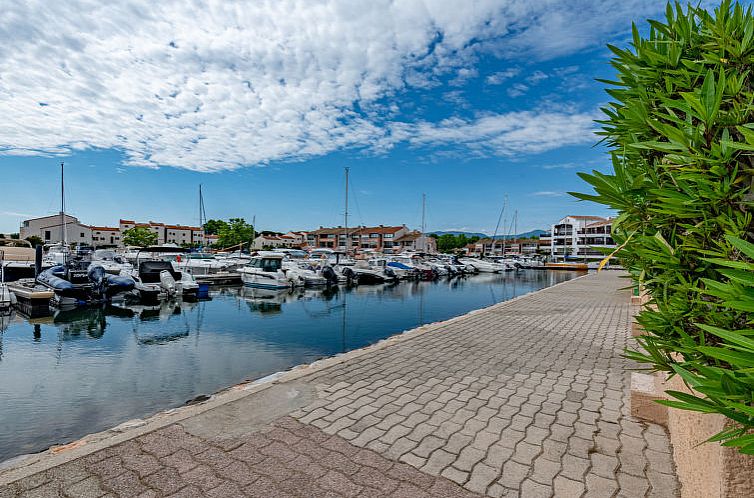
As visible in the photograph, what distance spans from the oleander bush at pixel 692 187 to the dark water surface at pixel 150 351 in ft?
24.8

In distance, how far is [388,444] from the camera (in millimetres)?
3590

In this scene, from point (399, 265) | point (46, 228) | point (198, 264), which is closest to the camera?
point (198, 264)

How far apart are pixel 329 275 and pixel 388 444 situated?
2494 cm

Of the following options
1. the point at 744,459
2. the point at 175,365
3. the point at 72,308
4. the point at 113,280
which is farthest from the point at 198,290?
the point at 744,459

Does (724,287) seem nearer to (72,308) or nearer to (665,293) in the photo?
(665,293)

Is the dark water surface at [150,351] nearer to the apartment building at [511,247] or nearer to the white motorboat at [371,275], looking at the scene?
the white motorboat at [371,275]

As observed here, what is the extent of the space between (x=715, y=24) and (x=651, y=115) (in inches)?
17.9

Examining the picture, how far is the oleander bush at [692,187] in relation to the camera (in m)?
1.38

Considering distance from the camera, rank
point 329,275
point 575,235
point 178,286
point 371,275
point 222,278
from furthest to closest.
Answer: point 575,235 < point 371,275 < point 329,275 < point 222,278 < point 178,286

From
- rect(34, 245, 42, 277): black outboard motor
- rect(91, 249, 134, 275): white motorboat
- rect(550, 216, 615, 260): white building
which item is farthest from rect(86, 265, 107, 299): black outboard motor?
rect(550, 216, 615, 260): white building

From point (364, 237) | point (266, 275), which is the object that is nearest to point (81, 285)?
point (266, 275)

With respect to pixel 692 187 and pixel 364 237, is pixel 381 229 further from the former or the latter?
pixel 692 187

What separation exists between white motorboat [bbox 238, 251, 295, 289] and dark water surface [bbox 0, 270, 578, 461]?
14.2ft

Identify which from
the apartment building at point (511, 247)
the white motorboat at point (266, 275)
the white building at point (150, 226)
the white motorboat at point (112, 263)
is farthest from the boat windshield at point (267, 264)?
the white building at point (150, 226)
